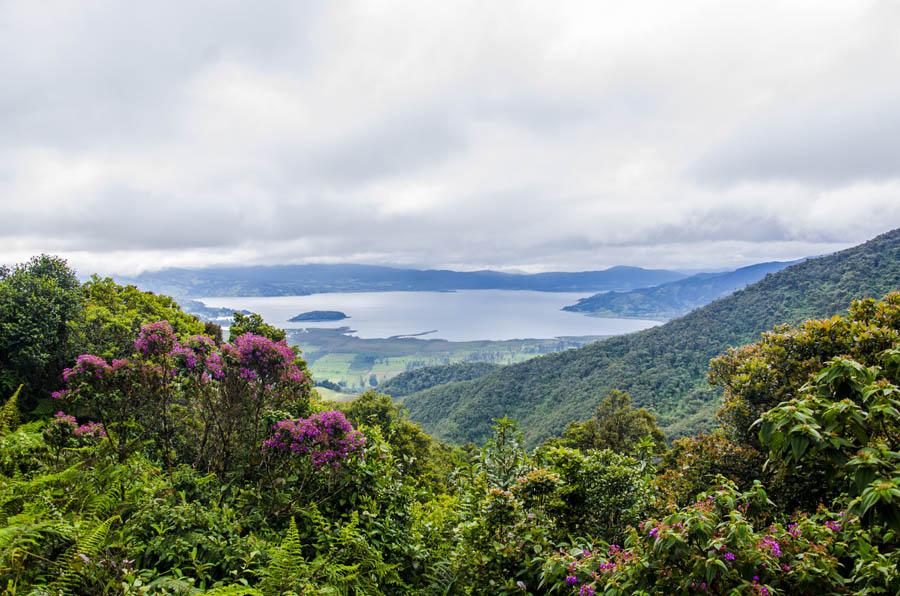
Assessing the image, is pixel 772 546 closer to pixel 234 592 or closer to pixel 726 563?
pixel 726 563

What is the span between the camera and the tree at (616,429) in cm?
1702

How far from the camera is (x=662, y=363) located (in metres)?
59.3

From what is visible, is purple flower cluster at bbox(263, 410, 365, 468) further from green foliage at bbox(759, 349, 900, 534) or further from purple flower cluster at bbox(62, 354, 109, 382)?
green foliage at bbox(759, 349, 900, 534)

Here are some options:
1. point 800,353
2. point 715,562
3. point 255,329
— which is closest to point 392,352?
point 255,329

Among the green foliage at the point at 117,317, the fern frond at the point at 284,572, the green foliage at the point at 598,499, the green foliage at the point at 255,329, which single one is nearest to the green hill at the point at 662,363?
the green foliage at the point at 255,329

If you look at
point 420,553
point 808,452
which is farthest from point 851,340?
point 420,553

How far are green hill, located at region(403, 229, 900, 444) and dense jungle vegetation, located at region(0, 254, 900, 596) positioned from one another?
132 feet

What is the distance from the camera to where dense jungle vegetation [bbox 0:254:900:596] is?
206 centimetres

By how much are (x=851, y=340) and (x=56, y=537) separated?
9140 millimetres

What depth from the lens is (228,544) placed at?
289 centimetres

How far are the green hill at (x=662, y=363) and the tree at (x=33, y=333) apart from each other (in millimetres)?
39764

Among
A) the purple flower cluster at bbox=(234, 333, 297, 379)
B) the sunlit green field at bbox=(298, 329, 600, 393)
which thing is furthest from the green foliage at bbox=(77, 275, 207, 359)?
the sunlit green field at bbox=(298, 329, 600, 393)

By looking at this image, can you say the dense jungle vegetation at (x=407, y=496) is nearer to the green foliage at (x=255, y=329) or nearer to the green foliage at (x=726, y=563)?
the green foliage at (x=726, y=563)

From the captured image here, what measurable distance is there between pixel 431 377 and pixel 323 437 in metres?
99.4
